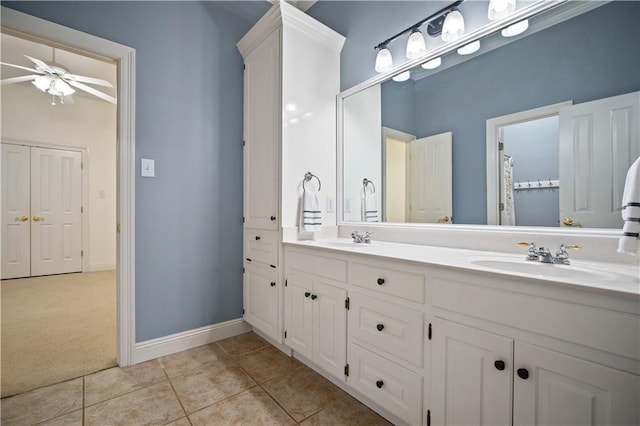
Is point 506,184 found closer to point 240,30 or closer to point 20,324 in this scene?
point 240,30

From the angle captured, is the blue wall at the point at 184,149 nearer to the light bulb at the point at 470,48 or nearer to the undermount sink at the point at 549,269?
the light bulb at the point at 470,48

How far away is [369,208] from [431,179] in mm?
541

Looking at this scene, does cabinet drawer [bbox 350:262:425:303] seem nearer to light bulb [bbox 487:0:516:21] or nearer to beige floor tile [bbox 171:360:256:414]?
beige floor tile [bbox 171:360:256:414]

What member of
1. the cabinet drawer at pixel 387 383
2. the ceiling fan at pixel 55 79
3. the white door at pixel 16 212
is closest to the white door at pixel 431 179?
the cabinet drawer at pixel 387 383

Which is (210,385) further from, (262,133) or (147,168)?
(262,133)

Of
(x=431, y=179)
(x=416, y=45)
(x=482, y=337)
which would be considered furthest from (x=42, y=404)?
(x=416, y=45)

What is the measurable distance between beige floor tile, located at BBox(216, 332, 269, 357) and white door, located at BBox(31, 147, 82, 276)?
4.03 m

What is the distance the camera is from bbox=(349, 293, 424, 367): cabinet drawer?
46.3 inches

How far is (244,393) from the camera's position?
159 cm

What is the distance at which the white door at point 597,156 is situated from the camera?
1.11 metres

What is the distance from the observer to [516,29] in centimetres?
138

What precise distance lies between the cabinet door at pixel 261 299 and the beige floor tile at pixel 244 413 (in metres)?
0.48

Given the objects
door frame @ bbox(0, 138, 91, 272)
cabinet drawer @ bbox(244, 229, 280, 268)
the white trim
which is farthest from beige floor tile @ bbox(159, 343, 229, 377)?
door frame @ bbox(0, 138, 91, 272)

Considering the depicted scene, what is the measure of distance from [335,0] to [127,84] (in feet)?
5.73
